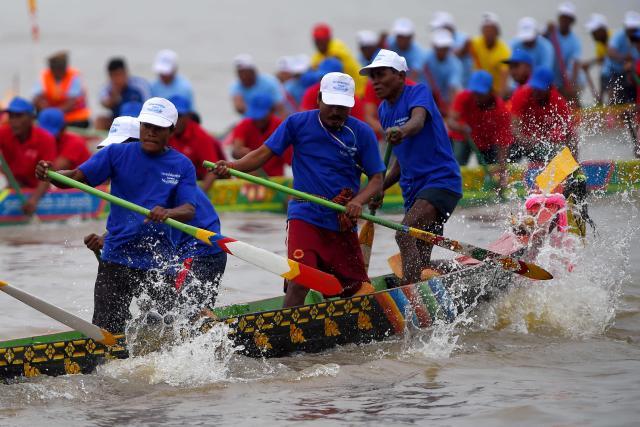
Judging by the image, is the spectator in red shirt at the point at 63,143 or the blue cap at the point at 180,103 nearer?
the blue cap at the point at 180,103

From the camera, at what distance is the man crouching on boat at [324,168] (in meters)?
8.64

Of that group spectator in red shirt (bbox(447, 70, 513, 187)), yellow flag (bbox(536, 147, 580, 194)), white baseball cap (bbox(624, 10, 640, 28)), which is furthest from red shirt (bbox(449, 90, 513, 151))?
white baseball cap (bbox(624, 10, 640, 28))

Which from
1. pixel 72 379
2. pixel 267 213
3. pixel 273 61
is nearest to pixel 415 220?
pixel 72 379

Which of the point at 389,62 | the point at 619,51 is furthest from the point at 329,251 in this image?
the point at 619,51

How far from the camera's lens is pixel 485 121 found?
14586 millimetres

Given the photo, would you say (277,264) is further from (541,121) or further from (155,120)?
(541,121)

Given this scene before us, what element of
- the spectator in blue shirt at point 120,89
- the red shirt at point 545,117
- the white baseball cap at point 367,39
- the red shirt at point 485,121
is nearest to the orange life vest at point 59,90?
the spectator in blue shirt at point 120,89

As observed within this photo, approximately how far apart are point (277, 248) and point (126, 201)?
5466mm

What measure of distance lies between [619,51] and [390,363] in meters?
13.0

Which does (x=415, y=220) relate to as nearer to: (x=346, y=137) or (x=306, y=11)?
(x=346, y=137)

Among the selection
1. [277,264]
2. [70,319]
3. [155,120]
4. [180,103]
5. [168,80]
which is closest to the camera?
[70,319]

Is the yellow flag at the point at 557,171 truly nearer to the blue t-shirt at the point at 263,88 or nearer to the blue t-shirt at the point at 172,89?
the blue t-shirt at the point at 263,88

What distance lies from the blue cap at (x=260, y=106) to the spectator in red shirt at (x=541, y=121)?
3512 mm

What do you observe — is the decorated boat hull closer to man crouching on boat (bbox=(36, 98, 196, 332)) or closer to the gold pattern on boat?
the gold pattern on boat
